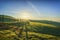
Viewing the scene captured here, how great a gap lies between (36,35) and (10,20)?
67 centimetres

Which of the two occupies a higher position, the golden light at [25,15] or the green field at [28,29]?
the golden light at [25,15]

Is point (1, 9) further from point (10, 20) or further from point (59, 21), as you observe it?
point (59, 21)

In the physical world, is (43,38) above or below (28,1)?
below

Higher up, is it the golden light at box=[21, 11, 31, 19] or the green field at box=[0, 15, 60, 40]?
the golden light at box=[21, 11, 31, 19]

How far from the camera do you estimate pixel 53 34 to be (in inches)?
116

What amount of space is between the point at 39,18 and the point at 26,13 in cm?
30

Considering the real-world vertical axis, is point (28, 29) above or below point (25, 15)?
below

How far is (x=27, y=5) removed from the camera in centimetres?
304

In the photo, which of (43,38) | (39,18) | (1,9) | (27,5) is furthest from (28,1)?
(43,38)

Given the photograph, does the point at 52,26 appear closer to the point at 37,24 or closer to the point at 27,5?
the point at 37,24

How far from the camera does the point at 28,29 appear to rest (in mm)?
3023

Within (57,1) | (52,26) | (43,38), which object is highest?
(57,1)

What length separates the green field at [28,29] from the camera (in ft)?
9.71

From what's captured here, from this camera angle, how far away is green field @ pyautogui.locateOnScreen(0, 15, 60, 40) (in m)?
2.96
